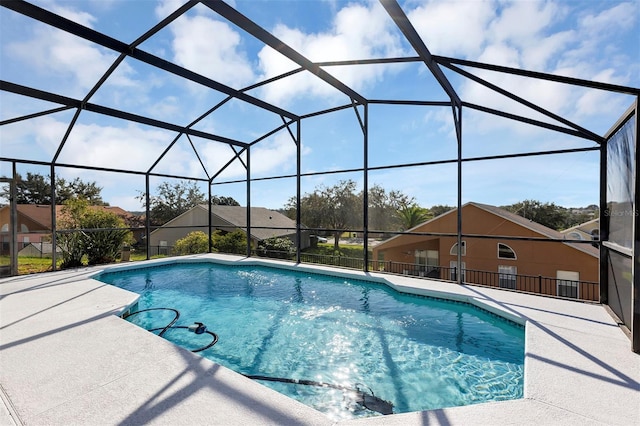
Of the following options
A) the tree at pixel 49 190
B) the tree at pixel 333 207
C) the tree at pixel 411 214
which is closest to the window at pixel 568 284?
the tree at pixel 411 214

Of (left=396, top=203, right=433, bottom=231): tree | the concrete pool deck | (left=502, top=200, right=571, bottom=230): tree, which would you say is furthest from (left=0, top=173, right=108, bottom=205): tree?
(left=502, top=200, right=571, bottom=230): tree

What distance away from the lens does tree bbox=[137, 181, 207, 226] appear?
23.8 meters

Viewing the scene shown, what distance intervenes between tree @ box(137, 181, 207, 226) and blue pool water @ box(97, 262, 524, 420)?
18.9 m

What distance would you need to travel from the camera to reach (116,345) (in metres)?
3.15

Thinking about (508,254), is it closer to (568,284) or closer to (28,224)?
(568,284)

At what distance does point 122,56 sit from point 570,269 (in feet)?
45.7

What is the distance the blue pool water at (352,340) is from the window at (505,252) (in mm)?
7241

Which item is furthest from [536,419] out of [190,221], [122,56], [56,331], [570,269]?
[190,221]

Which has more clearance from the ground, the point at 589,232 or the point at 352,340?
the point at 589,232

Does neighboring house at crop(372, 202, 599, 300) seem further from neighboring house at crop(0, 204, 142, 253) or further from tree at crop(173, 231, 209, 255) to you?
neighboring house at crop(0, 204, 142, 253)

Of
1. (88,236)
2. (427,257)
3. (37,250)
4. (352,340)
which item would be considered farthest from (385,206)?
(37,250)

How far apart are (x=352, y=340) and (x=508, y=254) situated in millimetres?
9702

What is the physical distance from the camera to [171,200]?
2423 cm

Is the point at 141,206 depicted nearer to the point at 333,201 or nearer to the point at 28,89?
the point at 333,201
